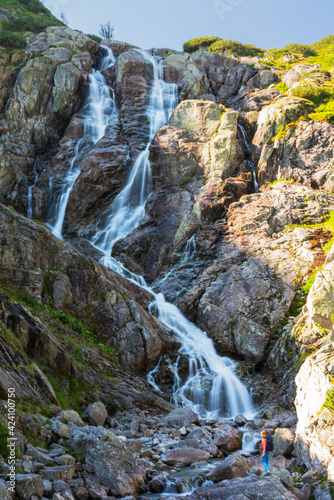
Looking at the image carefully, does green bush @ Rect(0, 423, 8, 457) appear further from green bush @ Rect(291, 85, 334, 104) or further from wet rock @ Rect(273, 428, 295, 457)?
green bush @ Rect(291, 85, 334, 104)

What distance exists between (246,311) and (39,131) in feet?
91.3

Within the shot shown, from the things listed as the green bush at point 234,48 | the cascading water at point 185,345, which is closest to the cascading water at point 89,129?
the cascading water at point 185,345

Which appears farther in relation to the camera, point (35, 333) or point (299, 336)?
point (299, 336)

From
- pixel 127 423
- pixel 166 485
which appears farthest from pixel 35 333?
pixel 166 485

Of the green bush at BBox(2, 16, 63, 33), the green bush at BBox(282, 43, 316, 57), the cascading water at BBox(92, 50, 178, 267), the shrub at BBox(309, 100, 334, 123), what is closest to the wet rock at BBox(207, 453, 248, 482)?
the cascading water at BBox(92, 50, 178, 267)

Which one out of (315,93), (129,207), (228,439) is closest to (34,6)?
(129,207)

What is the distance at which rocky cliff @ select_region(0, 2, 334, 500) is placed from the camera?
9.02 meters

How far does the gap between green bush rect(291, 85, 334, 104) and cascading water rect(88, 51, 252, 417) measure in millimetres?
13924

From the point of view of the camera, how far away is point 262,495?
24.3ft

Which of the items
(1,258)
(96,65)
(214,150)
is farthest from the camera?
(96,65)

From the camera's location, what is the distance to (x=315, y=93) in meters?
31.9

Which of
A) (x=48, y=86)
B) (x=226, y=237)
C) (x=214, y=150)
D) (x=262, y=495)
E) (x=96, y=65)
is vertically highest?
(x=96, y=65)

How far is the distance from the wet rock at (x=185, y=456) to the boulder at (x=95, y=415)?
7.68ft

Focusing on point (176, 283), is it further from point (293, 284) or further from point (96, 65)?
point (96, 65)
